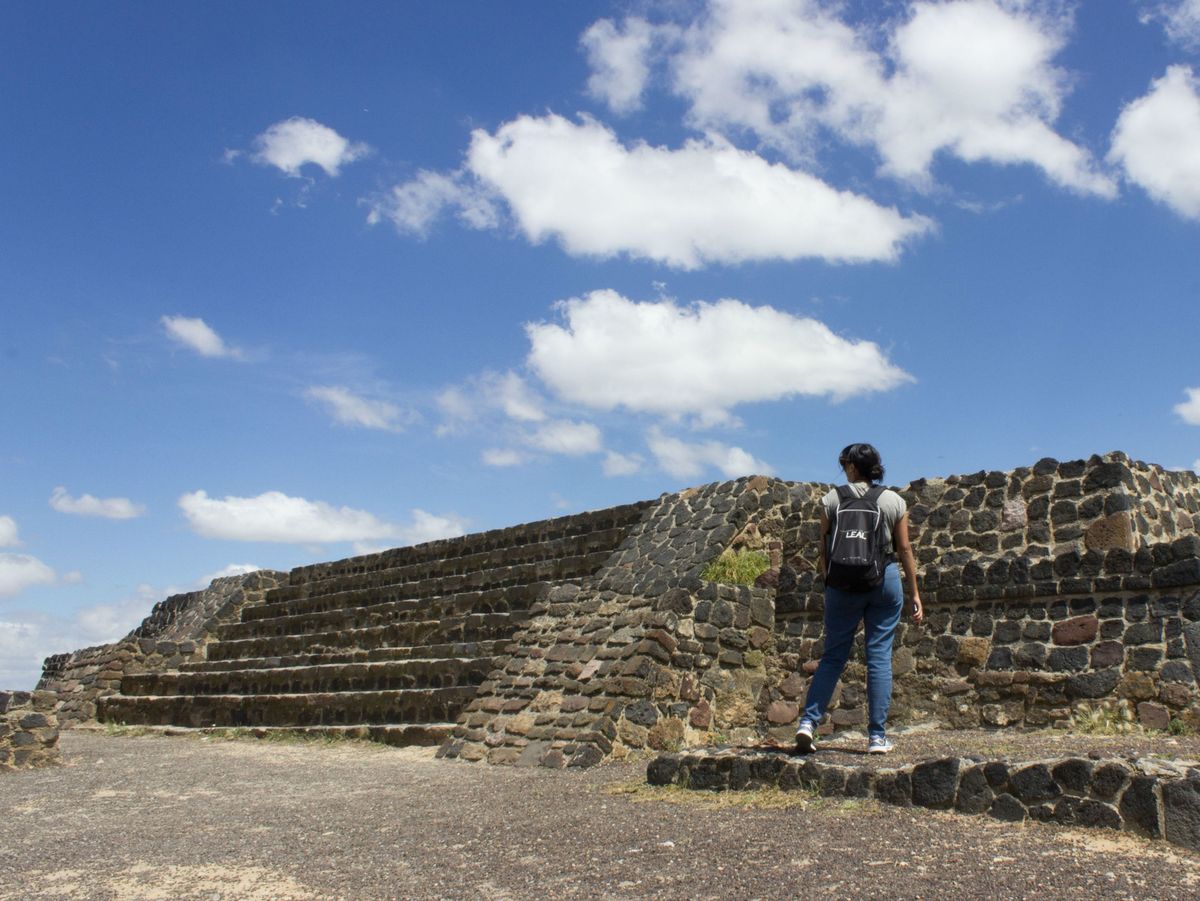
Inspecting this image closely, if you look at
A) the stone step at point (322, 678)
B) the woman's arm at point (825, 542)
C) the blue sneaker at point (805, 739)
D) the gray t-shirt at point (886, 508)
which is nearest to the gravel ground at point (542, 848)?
the blue sneaker at point (805, 739)

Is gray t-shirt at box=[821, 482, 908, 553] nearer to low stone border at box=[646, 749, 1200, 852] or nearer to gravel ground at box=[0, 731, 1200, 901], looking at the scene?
low stone border at box=[646, 749, 1200, 852]

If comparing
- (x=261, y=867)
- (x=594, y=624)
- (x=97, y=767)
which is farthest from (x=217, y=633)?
(x=261, y=867)

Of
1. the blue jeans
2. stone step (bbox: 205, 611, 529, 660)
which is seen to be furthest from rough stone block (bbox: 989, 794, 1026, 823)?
stone step (bbox: 205, 611, 529, 660)

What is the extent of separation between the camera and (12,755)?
909 centimetres

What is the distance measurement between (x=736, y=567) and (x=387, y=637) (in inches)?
210

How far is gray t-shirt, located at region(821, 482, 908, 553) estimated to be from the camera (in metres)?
5.69

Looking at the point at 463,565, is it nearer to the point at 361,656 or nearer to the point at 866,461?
the point at 361,656

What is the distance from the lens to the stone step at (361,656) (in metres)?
11.4

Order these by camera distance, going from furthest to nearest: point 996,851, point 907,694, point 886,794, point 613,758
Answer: point 907,694
point 613,758
point 886,794
point 996,851

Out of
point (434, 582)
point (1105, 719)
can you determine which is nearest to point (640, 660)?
point (1105, 719)

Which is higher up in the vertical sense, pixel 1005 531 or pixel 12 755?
pixel 1005 531

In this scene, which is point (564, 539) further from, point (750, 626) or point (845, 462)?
point (845, 462)

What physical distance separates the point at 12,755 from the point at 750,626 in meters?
6.66

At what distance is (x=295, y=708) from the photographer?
12172mm
